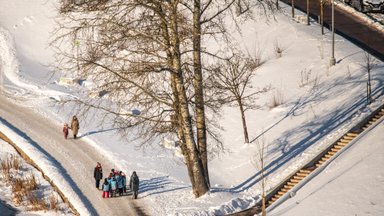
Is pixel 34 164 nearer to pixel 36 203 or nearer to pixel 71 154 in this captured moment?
pixel 71 154

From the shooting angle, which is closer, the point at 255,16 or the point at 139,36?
the point at 139,36

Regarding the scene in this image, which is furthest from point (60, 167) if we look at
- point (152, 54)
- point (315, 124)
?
point (315, 124)

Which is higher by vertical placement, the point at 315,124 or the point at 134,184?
the point at 315,124

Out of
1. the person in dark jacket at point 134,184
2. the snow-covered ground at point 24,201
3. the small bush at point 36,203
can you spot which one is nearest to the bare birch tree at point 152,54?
the person in dark jacket at point 134,184

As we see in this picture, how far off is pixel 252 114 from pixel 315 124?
3.93m

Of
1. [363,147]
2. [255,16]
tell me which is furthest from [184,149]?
[255,16]

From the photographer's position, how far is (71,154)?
104 feet

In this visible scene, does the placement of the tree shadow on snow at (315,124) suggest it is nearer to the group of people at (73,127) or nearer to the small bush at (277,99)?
the small bush at (277,99)

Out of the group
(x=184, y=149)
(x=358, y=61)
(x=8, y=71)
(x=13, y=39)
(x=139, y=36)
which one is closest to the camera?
(x=139, y=36)

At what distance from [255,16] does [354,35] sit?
6415 mm

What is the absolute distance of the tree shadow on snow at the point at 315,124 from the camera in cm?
3186

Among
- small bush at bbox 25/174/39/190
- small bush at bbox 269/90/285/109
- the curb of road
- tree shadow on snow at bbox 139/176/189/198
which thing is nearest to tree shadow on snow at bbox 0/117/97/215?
the curb of road

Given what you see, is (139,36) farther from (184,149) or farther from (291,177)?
(291,177)

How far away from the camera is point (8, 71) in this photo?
42.6 meters
